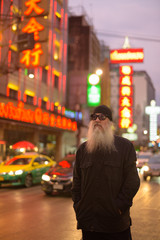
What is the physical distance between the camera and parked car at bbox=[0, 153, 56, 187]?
15.8m

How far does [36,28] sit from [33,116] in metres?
7.70

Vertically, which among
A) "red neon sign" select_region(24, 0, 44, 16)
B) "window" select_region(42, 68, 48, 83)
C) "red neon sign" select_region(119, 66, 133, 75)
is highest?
"red neon sign" select_region(119, 66, 133, 75)

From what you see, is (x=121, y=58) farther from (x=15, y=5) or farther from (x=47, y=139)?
(x=15, y=5)

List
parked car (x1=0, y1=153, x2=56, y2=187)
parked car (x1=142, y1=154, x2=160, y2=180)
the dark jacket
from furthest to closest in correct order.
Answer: parked car (x1=142, y1=154, x2=160, y2=180) < parked car (x1=0, y1=153, x2=56, y2=187) < the dark jacket

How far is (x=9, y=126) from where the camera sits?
26.4 m

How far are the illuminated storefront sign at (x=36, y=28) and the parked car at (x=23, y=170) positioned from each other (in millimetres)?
7427

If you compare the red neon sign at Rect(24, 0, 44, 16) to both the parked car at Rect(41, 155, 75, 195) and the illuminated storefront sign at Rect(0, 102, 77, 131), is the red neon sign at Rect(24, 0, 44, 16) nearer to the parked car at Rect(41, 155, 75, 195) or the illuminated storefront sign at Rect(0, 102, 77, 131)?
the illuminated storefront sign at Rect(0, 102, 77, 131)

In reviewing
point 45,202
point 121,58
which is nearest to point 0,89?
point 45,202

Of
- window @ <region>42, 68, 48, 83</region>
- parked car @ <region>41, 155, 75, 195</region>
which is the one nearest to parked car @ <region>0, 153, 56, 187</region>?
parked car @ <region>41, 155, 75, 195</region>

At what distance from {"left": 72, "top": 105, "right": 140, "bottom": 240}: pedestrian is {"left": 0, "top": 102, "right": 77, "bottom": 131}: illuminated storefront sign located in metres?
19.2

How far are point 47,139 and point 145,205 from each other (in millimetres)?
25811

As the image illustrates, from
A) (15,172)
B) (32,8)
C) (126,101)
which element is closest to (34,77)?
(32,8)

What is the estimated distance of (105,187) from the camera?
10.6 ft

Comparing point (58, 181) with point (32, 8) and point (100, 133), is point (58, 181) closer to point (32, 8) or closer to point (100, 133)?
point (100, 133)
